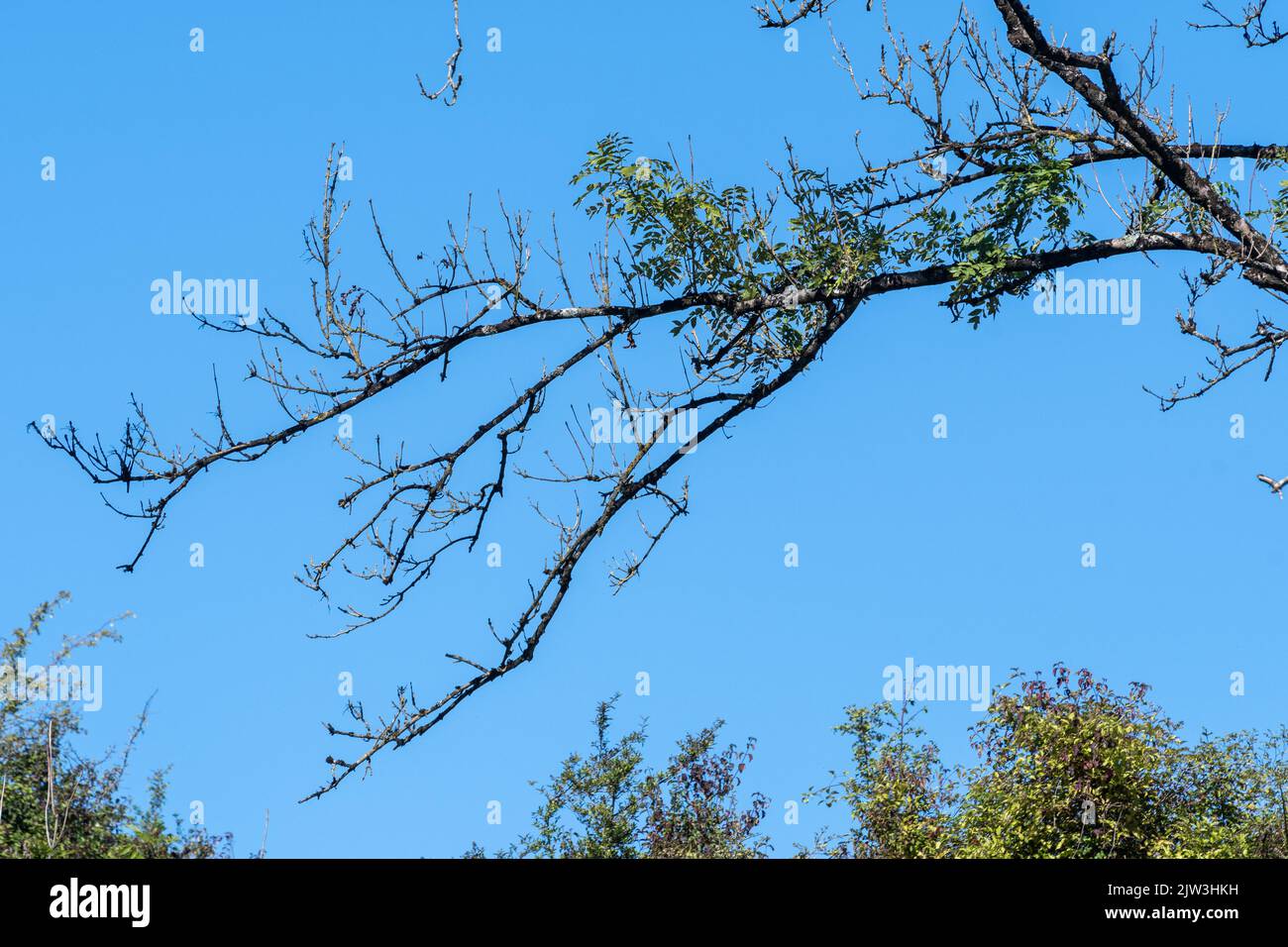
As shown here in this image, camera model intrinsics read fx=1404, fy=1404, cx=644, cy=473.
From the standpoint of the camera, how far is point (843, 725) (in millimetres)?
19297
